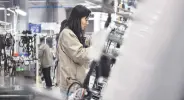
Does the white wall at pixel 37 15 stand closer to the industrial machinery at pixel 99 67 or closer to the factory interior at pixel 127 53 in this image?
the factory interior at pixel 127 53

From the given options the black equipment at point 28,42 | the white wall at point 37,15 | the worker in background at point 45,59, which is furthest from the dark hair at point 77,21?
the white wall at point 37,15

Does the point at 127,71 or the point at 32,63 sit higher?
the point at 127,71

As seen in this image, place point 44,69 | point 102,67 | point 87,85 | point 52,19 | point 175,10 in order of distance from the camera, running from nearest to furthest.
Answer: point 175,10 → point 102,67 → point 87,85 → point 44,69 → point 52,19

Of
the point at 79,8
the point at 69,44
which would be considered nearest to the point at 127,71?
the point at 69,44

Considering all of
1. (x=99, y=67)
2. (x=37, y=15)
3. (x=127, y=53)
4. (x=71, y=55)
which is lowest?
(x=37, y=15)

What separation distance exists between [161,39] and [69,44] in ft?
4.76

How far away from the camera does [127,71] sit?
2.11ft

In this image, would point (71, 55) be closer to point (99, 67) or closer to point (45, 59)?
point (99, 67)

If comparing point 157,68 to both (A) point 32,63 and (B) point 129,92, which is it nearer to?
(B) point 129,92

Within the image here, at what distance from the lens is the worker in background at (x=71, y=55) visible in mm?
2010

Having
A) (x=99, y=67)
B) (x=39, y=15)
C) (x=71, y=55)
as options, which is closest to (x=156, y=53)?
(x=99, y=67)

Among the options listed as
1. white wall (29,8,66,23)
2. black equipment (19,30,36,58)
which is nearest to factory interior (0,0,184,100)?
black equipment (19,30,36,58)

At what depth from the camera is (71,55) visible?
2025 millimetres

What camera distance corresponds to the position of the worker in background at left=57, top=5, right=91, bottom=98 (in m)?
2.01
